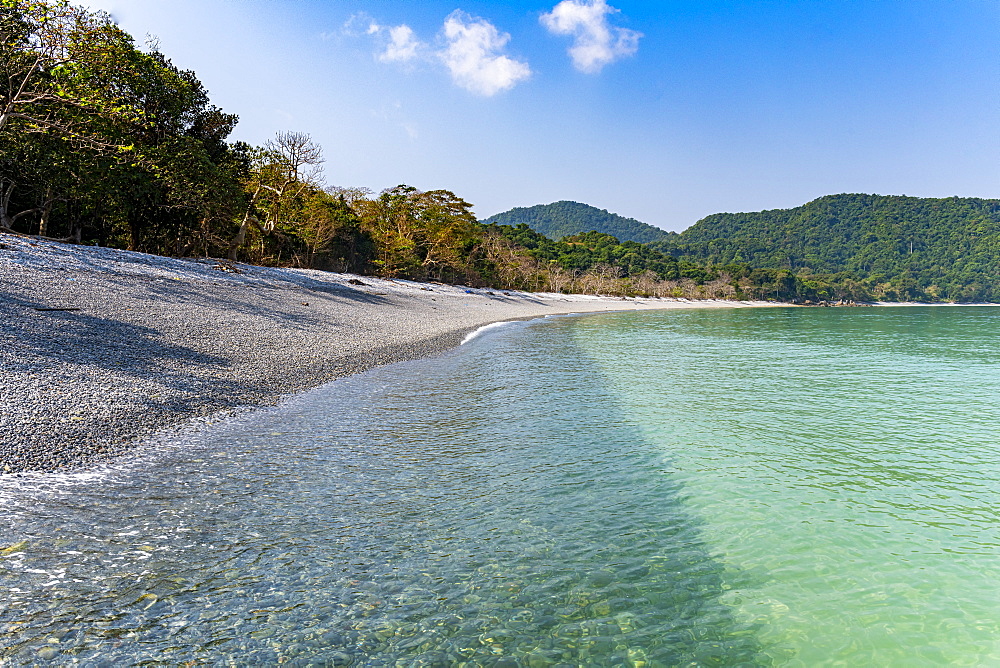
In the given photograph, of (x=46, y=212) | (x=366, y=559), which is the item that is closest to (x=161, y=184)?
(x=46, y=212)

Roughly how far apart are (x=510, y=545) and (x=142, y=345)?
10.3 m

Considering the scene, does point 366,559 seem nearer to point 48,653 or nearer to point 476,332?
point 48,653

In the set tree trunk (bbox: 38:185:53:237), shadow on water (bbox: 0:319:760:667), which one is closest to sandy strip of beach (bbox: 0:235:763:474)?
shadow on water (bbox: 0:319:760:667)

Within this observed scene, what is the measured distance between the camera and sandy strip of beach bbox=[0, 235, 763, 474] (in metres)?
7.27

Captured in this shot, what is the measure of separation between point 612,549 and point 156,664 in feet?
12.9

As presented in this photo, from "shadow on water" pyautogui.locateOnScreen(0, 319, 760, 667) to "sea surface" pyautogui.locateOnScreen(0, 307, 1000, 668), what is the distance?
1.0 inches

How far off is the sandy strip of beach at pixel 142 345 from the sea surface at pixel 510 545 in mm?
1000

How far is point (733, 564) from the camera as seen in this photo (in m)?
5.03

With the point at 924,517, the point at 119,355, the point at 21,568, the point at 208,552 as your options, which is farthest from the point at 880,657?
the point at 119,355

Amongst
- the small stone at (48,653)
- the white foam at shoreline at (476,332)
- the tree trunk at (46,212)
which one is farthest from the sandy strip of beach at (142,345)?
the tree trunk at (46,212)

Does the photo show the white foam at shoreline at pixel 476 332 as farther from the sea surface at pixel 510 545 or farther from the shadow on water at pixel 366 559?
the shadow on water at pixel 366 559

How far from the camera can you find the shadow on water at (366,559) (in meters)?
3.61

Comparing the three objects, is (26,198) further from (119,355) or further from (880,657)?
(880,657)

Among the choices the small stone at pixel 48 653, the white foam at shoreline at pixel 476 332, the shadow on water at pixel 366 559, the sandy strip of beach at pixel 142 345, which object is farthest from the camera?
the white foam at shoreline at pixel 476 332
